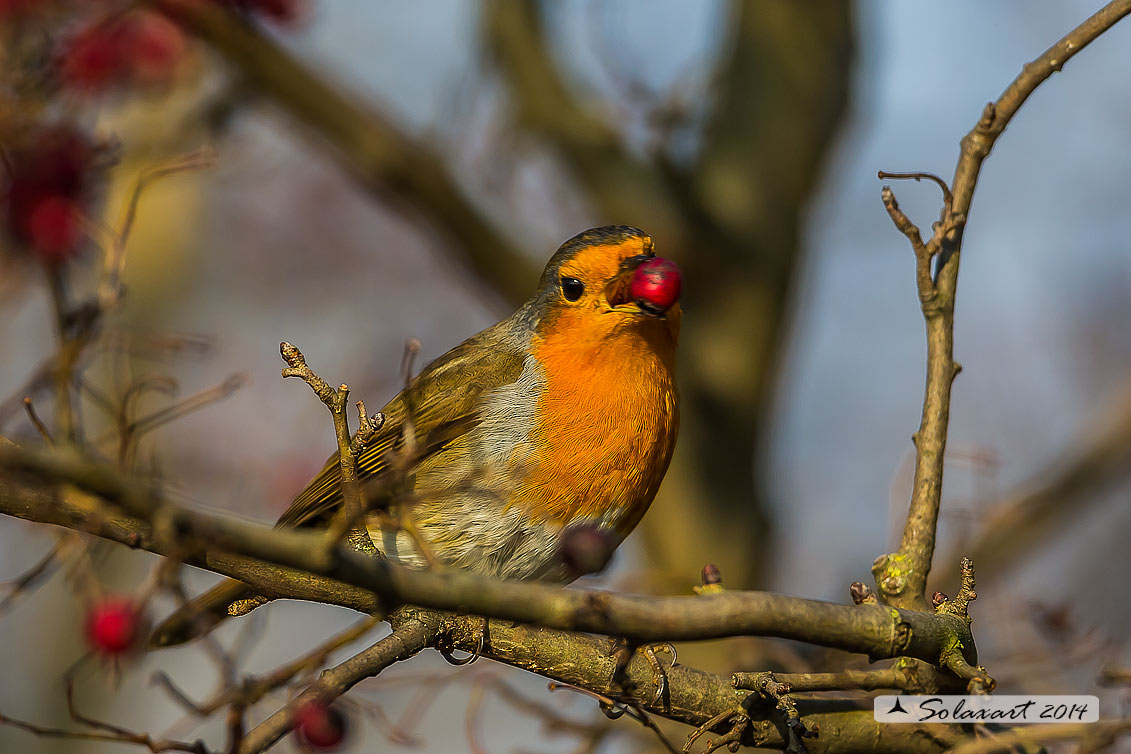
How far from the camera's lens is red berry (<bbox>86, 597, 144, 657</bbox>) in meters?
2.79

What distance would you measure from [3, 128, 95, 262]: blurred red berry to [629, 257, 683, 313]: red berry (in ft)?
5.14

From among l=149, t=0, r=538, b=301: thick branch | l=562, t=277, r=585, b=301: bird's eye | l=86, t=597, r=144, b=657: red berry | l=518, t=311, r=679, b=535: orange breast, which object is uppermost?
l=149, t=0, r=538, b=301: thick branch

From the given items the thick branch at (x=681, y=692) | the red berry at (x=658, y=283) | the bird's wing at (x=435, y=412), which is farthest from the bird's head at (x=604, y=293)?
the thick branch at (x=681, y=692)

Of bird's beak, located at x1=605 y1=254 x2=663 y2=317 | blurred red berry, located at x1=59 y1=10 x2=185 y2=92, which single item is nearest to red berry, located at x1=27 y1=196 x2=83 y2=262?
blurred red berry, located at x1=59 y1=10 x2=185 y2=92

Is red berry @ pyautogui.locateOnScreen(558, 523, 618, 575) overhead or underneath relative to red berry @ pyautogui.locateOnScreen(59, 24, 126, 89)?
underneath

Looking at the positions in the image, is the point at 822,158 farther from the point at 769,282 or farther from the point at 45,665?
the point at 45,665

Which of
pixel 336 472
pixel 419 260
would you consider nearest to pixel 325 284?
pixel 419 260

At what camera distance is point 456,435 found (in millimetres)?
3971

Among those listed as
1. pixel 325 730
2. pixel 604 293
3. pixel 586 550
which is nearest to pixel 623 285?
pixel 604 293

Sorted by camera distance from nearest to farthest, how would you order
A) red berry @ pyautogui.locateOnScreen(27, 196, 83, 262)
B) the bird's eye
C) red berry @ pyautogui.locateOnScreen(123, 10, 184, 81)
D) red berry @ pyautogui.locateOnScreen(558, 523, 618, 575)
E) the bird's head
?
red berry @ pyautogui.locateOnScreen(558, 523, 618, 575) < red berry @ pyautogui.locateOnScreen(27, 196, 83, 262) < the bird's head < the bird's eye < red berry @ pyautogui.locateOnScreen(123, 10, 184, 81)

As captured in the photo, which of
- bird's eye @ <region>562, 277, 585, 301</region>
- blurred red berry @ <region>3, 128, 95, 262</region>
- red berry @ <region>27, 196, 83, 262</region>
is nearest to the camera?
red berry @ <region>27, 196, 83, 262</region>

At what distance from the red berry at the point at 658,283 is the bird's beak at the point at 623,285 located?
193mm

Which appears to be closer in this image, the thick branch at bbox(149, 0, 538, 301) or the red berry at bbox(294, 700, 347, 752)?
the red berry at bbox(294, 700, 347, 752)

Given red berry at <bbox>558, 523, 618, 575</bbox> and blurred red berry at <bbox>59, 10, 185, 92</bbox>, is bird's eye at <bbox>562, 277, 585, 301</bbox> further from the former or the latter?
red berry at <bbox>558, 523, 618, 575</bbox>
